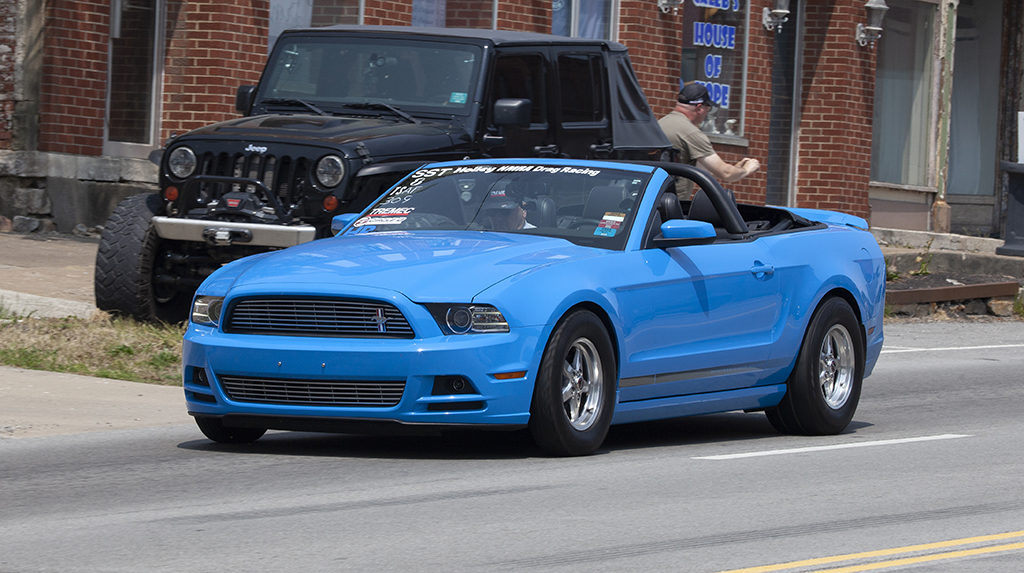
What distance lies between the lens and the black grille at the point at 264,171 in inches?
436

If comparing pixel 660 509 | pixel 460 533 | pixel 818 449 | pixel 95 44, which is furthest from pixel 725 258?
pixel 95 44

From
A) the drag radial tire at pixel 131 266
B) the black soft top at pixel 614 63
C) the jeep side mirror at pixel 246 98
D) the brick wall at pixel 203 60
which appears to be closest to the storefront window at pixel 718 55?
the brick wall at pixel 203 60

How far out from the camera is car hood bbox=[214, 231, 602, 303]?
742 cm

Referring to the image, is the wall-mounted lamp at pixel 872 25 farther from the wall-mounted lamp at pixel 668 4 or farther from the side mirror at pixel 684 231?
the side mirror at pixel 684 231

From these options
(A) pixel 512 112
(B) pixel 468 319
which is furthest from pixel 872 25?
(B) pixel 468 319

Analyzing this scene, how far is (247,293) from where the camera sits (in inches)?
299

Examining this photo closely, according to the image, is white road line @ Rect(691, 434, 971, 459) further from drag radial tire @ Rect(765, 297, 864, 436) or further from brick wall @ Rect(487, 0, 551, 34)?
brick wall @ Rect(487, 0, 551, 34)

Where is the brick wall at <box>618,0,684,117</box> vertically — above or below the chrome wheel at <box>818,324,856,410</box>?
above

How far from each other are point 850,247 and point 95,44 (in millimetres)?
10282

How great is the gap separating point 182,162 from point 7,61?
20.7ft

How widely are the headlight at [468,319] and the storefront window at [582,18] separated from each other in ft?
48.6

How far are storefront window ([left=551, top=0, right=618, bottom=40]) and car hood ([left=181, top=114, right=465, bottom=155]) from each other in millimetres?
10501

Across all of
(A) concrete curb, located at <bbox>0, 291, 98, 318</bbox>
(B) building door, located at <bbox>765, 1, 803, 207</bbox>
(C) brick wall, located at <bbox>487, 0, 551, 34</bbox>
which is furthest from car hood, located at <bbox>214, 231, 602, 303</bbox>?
(B) building door, located at <bbox>765, 1, 803, 207</bbox>

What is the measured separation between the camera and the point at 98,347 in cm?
1103
